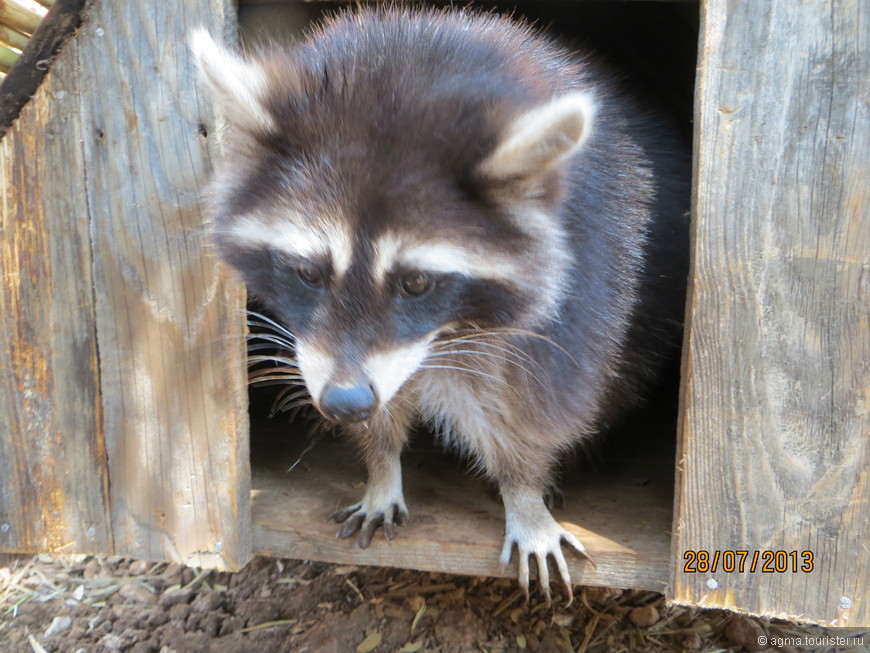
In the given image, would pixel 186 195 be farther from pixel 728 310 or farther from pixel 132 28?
pixel 728 310

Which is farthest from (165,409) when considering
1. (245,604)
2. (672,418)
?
(672,418)

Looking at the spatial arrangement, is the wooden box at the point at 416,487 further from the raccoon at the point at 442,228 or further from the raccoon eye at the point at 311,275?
the raccoon eye at the point at 311,275

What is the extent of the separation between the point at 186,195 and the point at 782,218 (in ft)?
4.75

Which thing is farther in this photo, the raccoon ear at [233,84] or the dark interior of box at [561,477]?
the dark interior of box at [561,477]

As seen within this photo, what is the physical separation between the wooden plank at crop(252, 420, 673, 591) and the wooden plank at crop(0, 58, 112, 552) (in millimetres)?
503

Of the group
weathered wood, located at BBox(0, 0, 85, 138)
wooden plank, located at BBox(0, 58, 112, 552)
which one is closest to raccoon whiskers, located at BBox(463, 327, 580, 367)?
wooden plank, located at BBox(0, 58, 112, 552)

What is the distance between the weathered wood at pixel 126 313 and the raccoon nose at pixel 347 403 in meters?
0.55

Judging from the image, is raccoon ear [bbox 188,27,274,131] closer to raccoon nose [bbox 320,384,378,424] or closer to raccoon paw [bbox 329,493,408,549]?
raccoon nose [bbox 320,384,378,424]

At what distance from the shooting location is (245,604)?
8.89 feet

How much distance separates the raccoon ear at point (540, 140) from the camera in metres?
1.46

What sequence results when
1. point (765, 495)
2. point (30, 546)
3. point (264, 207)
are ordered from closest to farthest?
point (264, 207) → point (765, 495) → point (30, 546)

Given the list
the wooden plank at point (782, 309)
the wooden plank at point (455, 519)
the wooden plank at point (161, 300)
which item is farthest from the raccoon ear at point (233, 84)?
the wooden plank at point (455, 519)

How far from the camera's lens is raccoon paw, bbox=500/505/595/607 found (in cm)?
208
